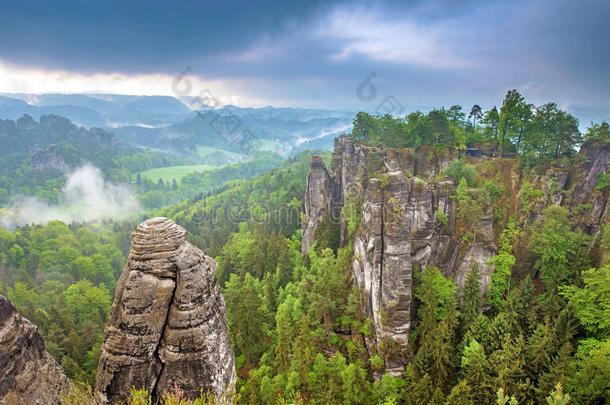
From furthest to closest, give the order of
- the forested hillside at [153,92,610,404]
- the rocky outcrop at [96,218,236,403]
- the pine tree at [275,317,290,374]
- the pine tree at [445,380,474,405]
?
the pine tree at [275,317,290,374]
the forested hillside at [153,92,610,404]
the pine tree at [445,380,474,405]
the rocky outcrop at [96,218,236,403]

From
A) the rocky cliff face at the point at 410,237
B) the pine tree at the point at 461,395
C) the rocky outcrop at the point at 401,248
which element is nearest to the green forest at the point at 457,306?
the pine tree at the point at 461,395

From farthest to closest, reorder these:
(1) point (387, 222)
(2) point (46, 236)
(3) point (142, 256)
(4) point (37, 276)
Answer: (2) point (46, 236) < (4) point (37, 276) < (1) point (387, 222) < (3) point (142, 256)

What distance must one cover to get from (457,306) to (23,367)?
30783 millimetres

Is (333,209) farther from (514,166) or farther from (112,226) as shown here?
(112,226)

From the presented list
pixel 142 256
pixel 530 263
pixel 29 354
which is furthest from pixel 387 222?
pixel 29 354

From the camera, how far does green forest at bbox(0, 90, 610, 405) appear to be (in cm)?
2152

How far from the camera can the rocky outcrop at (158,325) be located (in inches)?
398

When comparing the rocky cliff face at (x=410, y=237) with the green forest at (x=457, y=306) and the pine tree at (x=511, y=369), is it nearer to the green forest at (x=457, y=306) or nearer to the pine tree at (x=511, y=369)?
the green forest at (x=457, y=306)

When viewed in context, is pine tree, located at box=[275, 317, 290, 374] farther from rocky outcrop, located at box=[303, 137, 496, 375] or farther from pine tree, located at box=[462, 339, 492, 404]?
pine tree, located at box=[462, 339, 492, 404]

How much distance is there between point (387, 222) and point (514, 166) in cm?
2256

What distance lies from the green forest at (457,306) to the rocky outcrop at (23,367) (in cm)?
275

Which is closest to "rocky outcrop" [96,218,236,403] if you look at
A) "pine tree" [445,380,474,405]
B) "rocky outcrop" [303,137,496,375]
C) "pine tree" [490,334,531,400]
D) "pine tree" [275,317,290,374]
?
"pine tree" [445,380,474,405]

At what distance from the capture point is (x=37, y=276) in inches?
2795

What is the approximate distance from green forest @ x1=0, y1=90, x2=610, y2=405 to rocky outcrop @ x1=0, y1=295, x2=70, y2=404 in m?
2.75
